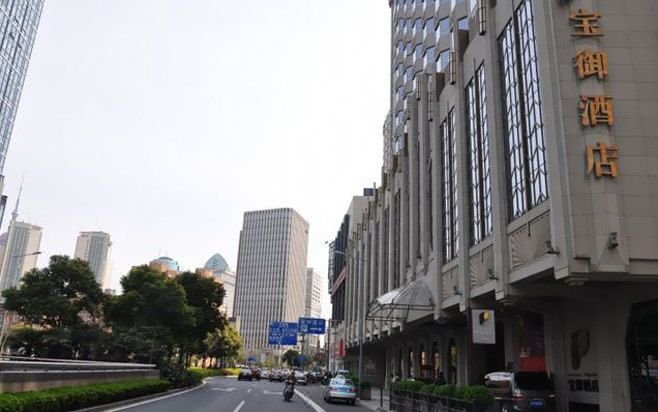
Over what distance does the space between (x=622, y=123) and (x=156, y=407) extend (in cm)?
1860

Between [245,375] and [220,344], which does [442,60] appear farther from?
[220,344]

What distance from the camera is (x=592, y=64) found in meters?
16.0

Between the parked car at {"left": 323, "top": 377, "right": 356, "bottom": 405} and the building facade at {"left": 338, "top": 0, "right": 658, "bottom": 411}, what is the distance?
6.46 m

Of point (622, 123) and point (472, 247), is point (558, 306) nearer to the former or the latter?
point (472, 247)

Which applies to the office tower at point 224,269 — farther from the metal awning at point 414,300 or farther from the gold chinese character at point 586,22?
the gold chinese character at point 586,22

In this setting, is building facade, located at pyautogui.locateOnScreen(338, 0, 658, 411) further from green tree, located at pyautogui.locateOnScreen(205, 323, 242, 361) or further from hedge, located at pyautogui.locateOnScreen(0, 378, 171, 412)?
green tree, located at pyautogui.locateOnScreen(205, 323, 242, 361)

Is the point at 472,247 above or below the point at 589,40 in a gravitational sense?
below

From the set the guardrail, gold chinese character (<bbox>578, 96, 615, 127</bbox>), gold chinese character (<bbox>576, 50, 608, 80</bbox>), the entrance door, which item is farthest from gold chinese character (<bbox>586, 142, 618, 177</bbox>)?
the guardrail

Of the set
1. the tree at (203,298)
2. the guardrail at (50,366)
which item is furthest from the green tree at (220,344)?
the guardrail at (50,366)

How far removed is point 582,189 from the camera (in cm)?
1506

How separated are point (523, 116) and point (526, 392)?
8.88 m

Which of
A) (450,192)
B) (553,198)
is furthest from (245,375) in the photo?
(553,198)

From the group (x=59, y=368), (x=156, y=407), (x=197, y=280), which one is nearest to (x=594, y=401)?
(x=156, y=407)

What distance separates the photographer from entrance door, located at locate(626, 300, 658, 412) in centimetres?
1565
